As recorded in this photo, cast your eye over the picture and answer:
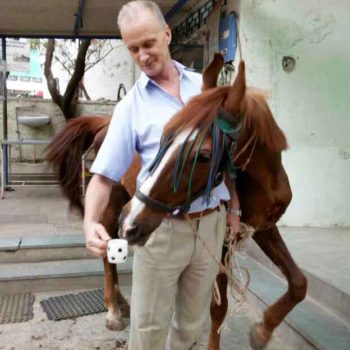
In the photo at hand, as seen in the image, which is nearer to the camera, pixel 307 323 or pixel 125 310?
pixel 307 323

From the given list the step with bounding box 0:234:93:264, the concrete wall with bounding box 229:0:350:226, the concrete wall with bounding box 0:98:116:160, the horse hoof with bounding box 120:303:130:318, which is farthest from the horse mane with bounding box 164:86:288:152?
the concrete wall with bounding box 0:98:116:160

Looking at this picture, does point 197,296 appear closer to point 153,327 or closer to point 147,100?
point 153,327

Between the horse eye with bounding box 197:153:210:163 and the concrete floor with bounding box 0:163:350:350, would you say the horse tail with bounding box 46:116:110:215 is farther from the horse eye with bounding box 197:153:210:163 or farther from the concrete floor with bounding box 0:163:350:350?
the horse eye with bounding box 197:153:210:163

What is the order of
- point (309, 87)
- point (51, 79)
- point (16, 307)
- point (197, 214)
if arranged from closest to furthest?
1. point (197, 214)
2. point (16, 307)
3. point (309, 87)
4. point (51, 79)

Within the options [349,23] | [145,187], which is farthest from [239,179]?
[349,23]

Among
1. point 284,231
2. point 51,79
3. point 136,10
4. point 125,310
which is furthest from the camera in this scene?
point 51,79

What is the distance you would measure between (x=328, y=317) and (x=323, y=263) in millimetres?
596

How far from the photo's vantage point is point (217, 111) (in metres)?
1.42

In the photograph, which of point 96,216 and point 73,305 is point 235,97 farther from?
point 73,305

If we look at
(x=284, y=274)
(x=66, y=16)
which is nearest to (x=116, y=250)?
(x=284, y=274)

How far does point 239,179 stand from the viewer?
1917 millimetres

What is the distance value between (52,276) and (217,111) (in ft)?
8.76

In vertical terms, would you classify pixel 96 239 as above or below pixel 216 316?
above

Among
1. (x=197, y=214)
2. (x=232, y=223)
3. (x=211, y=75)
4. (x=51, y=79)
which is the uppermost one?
(x=211, y=75)
